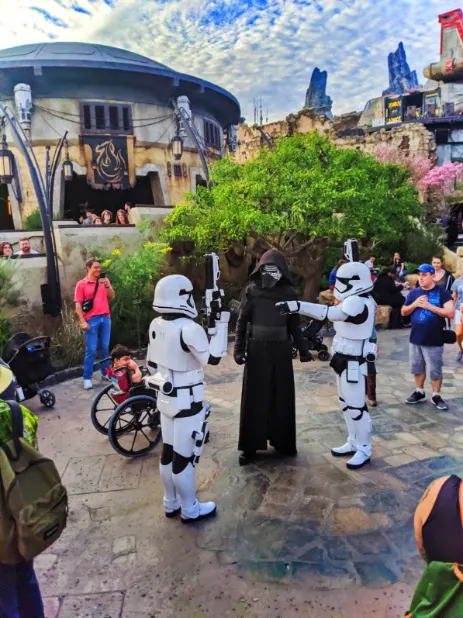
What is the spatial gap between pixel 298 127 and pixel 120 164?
71.1ft

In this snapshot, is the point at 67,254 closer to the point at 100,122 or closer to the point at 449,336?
the point at 100,122

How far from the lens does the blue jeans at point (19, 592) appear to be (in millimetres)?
2008

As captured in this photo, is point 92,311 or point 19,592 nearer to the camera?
point 19,592

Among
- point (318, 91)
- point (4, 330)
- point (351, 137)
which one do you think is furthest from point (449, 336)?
point (318, 91)

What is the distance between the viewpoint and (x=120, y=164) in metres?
13.4

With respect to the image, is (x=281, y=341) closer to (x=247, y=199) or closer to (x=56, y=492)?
(x=56, y=492)

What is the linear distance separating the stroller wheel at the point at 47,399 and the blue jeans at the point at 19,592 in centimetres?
386

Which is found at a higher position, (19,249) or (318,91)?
(318,91)

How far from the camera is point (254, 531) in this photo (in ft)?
10.9

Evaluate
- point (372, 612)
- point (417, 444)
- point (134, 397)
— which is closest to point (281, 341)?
point (134, 397)

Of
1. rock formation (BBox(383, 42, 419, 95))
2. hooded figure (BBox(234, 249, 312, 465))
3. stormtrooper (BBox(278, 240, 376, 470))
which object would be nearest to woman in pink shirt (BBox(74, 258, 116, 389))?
hooded figure (BBox(234, 249, 312, 465))

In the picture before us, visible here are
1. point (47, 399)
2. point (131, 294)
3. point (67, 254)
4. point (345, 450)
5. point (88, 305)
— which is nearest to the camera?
point (345, 450)

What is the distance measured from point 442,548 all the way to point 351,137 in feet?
101

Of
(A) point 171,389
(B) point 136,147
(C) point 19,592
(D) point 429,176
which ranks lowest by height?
(C) point 19,592
